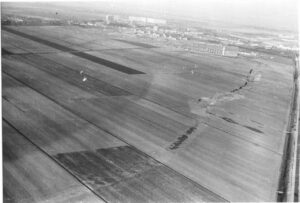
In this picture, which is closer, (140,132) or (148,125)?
(140,132)

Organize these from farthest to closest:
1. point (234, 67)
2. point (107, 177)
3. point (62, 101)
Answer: point (234, 67), point (62, 101), point (107, 177)

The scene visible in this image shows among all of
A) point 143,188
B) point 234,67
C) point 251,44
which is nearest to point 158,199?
point 143,188

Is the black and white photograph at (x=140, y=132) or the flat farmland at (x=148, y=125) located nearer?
the black and white photograph at (x=140, y=132)

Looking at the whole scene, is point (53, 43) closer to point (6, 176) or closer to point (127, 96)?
point (127, 96)

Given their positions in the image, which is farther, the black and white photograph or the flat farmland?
the flat farmland

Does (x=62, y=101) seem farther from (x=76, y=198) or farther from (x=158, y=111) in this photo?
(x=76, y=198)

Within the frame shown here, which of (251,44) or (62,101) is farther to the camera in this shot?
(251,44)

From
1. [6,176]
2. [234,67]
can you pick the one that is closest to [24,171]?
[6,176]

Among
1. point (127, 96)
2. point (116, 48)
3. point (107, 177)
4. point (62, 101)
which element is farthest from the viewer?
point (116, 48)
